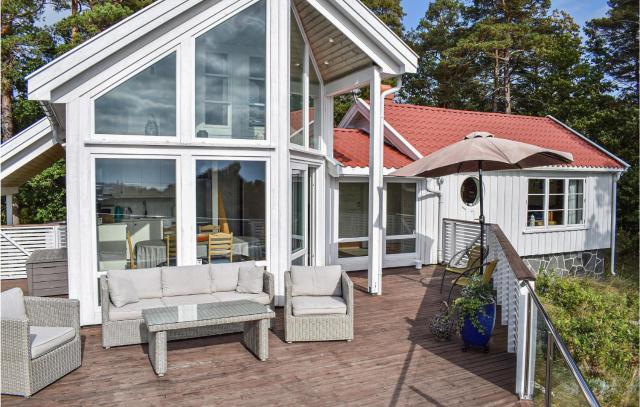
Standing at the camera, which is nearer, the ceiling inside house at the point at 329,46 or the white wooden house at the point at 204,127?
the white wooden house at the point at 204,127

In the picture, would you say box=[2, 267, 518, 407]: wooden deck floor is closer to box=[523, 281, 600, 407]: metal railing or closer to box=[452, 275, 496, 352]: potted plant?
box=[452, 275, 496, 352]: potted plant

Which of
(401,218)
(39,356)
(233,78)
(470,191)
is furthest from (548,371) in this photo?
(470,191)

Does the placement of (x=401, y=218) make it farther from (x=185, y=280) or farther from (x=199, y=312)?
(x=199, y=312)

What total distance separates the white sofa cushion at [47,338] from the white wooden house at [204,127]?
5.36 feet

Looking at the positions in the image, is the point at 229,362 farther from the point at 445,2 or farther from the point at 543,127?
the point at 445,2

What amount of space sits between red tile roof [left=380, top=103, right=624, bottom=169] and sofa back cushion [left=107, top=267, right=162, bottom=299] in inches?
297

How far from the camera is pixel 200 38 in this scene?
7.21 meters

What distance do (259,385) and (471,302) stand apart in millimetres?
2686

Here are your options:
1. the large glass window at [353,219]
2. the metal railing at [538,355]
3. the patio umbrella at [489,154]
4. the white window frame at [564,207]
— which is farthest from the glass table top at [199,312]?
the white window frame at [564,207]

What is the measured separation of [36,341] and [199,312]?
1.67m

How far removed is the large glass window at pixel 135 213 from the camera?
6809 millimetres

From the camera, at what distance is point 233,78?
7391 millimetres

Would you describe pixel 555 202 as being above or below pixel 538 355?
above

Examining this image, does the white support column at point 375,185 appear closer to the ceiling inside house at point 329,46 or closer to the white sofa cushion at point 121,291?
the ceiling inside house at point 329,46
